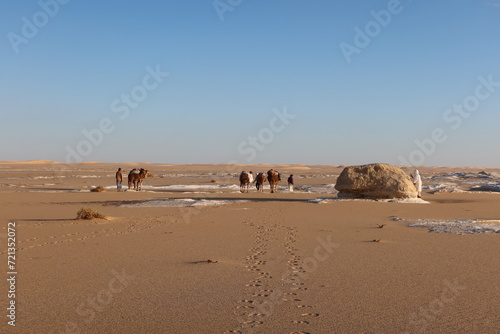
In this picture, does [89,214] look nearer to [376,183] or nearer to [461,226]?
[461,226]

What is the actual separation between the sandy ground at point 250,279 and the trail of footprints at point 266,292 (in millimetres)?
18

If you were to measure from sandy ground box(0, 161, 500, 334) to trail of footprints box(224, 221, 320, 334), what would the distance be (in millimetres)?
18

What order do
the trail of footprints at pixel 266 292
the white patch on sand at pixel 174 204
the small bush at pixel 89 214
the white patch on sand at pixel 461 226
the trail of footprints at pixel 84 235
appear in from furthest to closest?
the white patch on sand at pixel 174 204
the small bush at pixel 89 214
the white patch on sand at pixel 461 226
the trail of footprints at pixel 84 235
the trail of footprints at pixel 266 292

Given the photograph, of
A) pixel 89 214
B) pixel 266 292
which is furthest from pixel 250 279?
pixel 89 214

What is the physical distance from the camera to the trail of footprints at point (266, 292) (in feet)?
20.3

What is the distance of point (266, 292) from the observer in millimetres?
7613

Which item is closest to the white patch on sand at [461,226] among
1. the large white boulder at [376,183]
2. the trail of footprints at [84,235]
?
the large white boulder at [376,183]

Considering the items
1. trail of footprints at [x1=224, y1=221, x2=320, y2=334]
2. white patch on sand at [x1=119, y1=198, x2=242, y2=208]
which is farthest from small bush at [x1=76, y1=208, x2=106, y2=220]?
trail of footprints at [x1=224, y1=221, x2=320, y2=334]

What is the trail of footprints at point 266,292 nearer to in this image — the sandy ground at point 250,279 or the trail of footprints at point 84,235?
the sandy ground at point 250,279

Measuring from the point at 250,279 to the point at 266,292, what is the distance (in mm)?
996

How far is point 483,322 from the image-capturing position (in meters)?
6.15

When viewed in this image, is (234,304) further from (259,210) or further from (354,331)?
(259,210)

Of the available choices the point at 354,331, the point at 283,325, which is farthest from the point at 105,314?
the point at 354,331

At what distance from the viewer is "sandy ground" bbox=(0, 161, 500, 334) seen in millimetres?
6223
